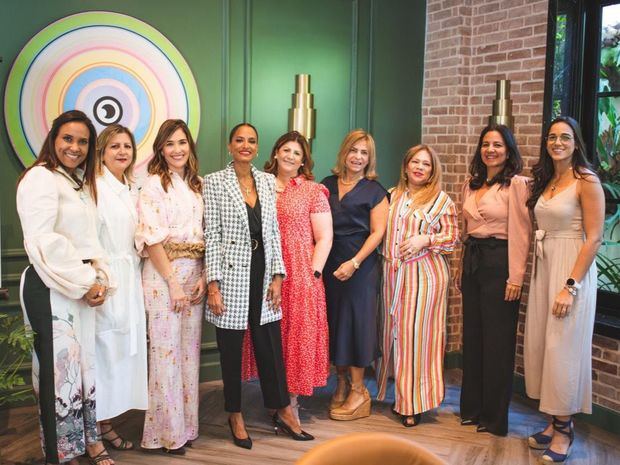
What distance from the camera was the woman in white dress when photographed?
312 centimetres

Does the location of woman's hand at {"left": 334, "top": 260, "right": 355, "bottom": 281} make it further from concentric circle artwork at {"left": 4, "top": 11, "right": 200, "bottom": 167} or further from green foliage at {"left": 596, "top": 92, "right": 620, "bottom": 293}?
green foliage at {"left": 596, "top": 92, "right": 620, "bottom": 293}

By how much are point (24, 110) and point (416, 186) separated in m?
2.13

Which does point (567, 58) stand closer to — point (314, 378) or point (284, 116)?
point (284, 116)

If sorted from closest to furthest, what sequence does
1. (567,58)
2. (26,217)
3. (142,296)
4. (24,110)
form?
(26,217) < (142,296) < (24,110) < (567,58)

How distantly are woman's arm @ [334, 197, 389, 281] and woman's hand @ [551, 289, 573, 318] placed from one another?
96 centimetres

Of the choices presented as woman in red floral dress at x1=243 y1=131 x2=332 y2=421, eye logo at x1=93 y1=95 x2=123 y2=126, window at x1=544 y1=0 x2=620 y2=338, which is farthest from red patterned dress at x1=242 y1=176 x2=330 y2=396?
window at x1=544 y1=0 x2=620 y2=338

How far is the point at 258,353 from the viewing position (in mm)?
3443

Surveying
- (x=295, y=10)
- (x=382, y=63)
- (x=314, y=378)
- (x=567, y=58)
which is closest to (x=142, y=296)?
(x=314, y=378)

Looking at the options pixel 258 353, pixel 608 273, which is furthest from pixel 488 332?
pixel 258 353

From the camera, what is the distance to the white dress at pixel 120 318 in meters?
3.11

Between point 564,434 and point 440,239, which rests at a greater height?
point 440,239

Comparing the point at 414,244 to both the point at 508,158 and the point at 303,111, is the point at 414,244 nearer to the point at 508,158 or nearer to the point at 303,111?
the point at 508,158

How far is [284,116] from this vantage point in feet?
14.6

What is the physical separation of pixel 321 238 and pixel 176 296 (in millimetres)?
833
